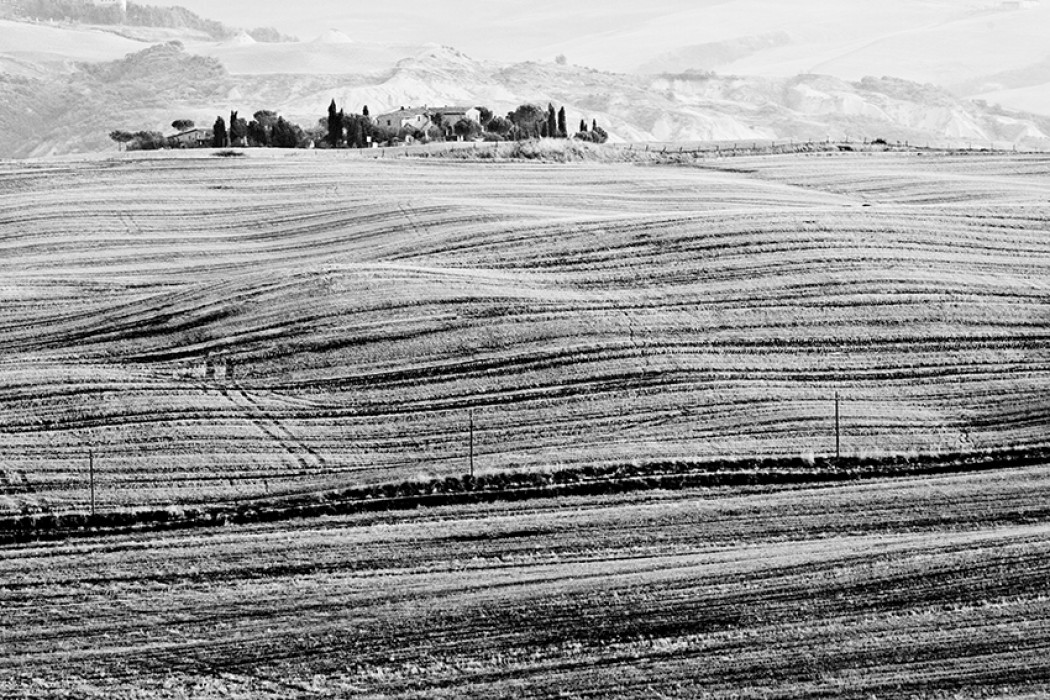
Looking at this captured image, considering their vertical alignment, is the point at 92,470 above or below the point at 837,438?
below

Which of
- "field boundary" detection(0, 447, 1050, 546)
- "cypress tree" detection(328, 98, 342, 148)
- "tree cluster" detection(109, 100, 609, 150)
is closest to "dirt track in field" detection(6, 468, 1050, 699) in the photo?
"field boundary" detection(0, 447, 1050, 546)

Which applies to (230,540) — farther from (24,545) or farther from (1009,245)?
(1009,245)

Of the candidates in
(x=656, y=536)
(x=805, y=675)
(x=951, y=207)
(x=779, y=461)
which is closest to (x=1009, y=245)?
(x=951, y=207)

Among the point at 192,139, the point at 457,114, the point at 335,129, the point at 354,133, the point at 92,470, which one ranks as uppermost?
the point at 457,114

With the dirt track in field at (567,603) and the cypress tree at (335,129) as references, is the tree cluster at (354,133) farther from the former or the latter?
the dirt track in field at (567,603)

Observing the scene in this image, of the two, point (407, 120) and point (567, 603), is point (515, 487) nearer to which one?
point (567, 603)

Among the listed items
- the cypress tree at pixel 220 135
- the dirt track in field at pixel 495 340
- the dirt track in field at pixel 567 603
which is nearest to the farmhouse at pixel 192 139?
the cypress tree at pixel 220 135

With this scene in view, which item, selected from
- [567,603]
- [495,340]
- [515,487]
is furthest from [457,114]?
[567,603]
